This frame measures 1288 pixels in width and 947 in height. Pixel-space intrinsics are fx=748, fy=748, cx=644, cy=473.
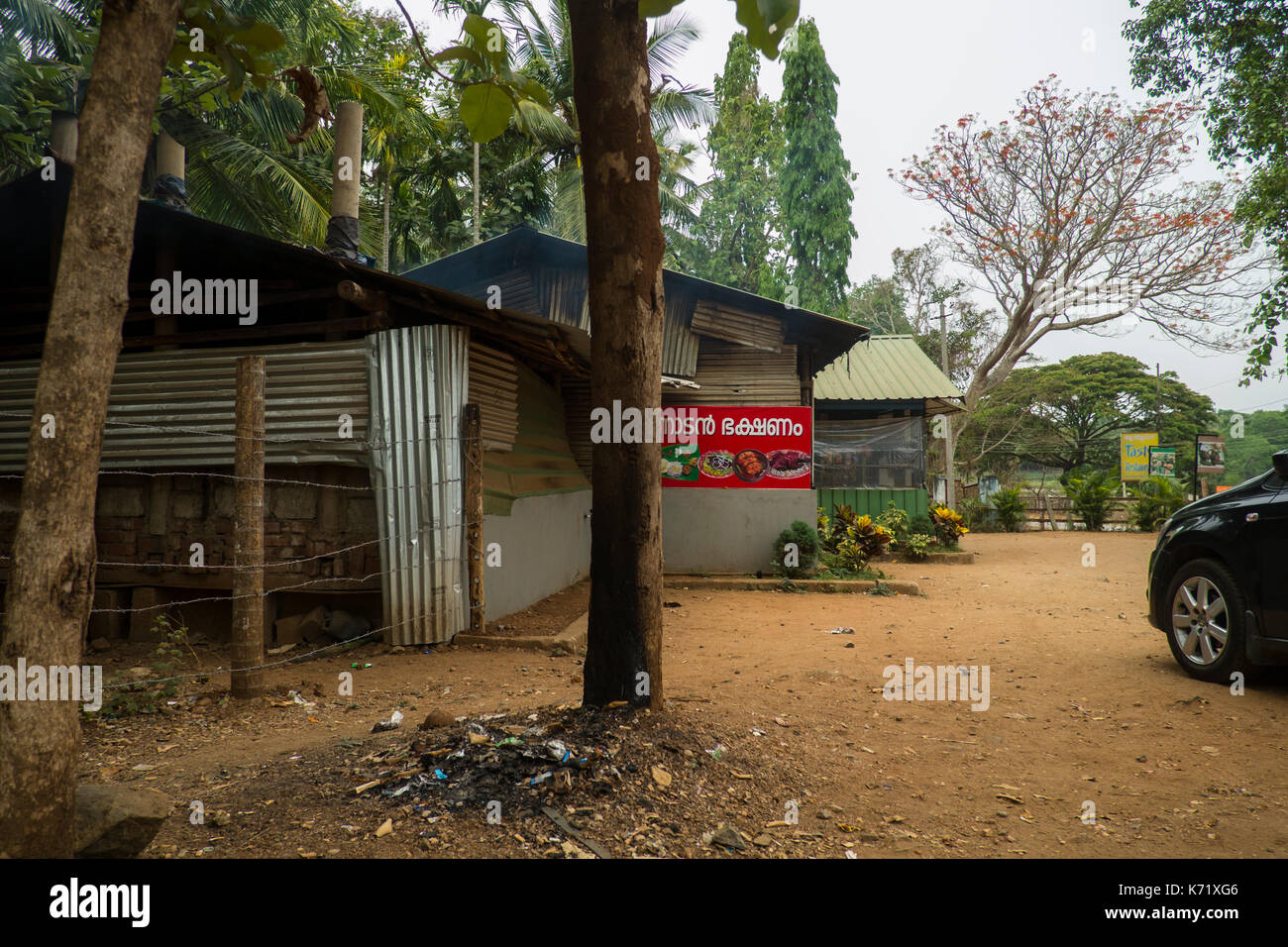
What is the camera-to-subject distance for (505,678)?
6.30 metres

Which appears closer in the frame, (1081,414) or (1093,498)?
(1093,498)

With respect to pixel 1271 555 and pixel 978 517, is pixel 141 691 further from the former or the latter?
pixel 978 517

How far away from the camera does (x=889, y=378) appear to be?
18812 mm

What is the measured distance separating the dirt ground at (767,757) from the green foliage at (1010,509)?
16127 mm

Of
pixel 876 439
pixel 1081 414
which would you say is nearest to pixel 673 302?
pixel 876 439

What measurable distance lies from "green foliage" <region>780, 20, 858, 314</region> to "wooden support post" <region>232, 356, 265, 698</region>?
24.2 metres

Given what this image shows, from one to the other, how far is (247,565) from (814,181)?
26.2m

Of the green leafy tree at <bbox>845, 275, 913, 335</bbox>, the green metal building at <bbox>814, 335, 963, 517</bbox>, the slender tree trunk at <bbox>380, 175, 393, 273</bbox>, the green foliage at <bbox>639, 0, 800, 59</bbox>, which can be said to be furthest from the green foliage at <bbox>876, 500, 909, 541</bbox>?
the green leafy tree at <bbox>845, 275, 913, 335</bbox>

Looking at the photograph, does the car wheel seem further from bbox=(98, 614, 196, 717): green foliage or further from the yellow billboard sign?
the yellow billboard sign

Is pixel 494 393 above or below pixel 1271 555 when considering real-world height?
above

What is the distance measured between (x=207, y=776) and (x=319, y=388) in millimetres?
4347

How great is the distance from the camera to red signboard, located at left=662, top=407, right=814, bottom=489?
12812 millimetres

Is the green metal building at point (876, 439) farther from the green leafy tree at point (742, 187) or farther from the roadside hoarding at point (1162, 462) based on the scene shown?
the green leafy tree at point (742, 187)

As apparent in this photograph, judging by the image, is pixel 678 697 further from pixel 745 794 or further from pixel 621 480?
pixel 621 480
